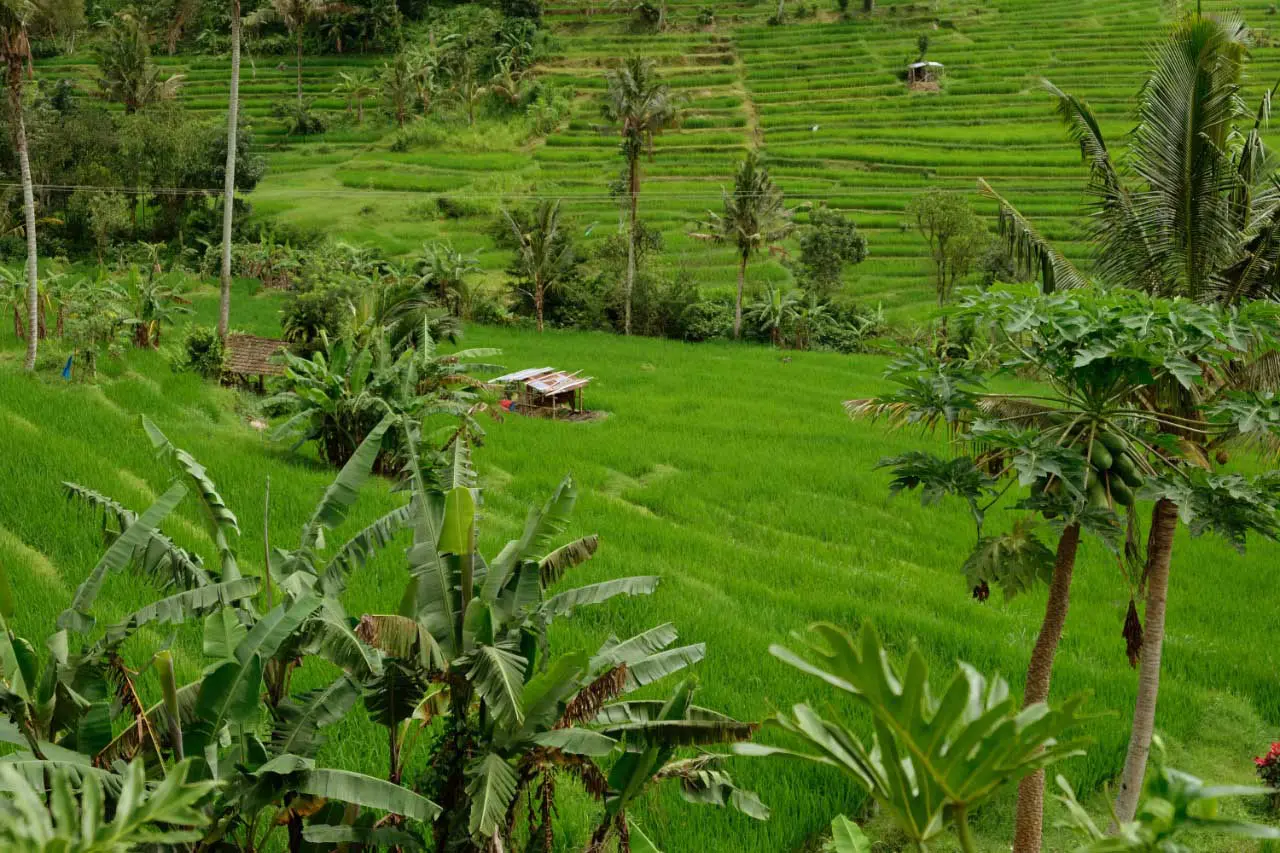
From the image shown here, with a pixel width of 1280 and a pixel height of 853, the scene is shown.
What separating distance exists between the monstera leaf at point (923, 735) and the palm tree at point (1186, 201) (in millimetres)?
3704

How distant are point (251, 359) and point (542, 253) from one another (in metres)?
9.20

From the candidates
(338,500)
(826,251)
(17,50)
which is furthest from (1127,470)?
(826,251)

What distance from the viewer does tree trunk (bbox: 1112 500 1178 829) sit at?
17.6 ft

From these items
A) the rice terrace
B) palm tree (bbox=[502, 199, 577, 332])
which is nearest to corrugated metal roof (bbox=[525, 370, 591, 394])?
the rice terrace

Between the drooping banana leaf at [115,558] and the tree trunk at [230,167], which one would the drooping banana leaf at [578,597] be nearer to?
the drooping banana leaf at [115,558]

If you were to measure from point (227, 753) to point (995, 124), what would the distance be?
42.7m

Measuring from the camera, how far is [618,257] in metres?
26.8

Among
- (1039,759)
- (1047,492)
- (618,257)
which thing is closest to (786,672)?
(1047,492)

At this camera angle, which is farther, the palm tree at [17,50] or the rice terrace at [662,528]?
the palm tree at [17,50]

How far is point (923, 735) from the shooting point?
2150 millimetres

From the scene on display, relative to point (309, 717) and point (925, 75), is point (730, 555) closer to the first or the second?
point (309, 717)

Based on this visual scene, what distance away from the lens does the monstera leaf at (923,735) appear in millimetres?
2115

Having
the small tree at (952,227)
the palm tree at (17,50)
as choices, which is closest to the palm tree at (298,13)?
the palm tree at (17,50)

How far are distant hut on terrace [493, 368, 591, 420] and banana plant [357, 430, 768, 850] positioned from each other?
11.2 m
